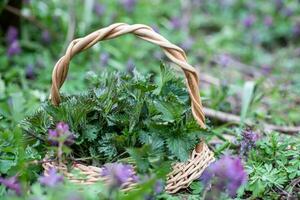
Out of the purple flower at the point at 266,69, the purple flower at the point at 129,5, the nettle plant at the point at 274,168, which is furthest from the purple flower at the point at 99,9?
the nettle plant at the point at 274,168

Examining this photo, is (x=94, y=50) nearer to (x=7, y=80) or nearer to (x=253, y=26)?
(x=7, y=80)

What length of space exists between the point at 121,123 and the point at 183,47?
2.28 meters

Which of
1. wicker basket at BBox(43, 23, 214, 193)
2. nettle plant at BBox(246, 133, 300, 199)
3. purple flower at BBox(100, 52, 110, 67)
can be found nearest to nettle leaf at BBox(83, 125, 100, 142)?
wicker basket at BBox(43, 23, 214, 193)

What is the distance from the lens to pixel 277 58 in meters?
4.01

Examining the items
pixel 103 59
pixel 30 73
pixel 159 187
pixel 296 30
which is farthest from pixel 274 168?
pixel 296 30

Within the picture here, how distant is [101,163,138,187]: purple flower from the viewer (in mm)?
1380

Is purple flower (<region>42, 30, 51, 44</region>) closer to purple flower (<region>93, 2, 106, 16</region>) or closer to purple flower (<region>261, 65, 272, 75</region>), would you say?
purple flower (<region>93, 2, 106, 16</region>)

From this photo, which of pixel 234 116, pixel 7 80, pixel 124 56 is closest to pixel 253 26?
pixel 124 56

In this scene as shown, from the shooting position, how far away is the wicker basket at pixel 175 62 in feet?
5.48

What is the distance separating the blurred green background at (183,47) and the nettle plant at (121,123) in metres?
0.34

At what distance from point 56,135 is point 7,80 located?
1.64 meters

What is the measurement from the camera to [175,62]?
1670 millimetres

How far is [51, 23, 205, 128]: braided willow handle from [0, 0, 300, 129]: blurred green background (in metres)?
0.39

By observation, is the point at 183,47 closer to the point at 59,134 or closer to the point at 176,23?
the point at 176,23
